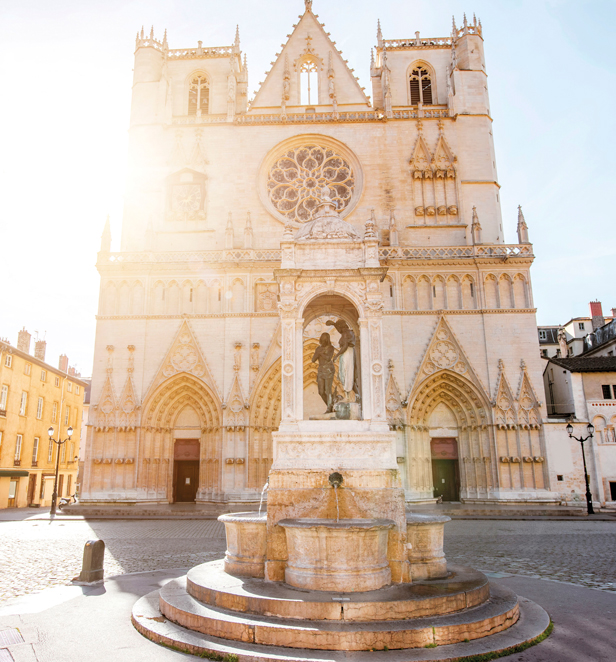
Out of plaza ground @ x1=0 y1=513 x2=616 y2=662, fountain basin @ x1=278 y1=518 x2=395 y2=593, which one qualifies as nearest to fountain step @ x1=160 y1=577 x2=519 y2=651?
plaza ground @ x1=0 y1=513 x2=616 y2=662

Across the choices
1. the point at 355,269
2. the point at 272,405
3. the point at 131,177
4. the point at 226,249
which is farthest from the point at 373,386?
the point at 131,177

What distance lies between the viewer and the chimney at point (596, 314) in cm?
4281

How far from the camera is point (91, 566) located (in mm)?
8523

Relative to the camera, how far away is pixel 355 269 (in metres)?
8.73

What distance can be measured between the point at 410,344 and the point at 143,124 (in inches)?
681

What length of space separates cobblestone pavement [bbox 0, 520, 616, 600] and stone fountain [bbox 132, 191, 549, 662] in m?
2.86

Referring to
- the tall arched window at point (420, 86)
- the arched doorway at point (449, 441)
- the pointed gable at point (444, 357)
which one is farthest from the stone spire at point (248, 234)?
the tall arched window at point (420, 86)

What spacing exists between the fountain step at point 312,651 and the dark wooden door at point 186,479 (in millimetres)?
19468

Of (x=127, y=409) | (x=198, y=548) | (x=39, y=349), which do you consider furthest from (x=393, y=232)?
(x=39, y=349)

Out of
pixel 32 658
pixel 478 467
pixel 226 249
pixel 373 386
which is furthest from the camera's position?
pixel 226 249

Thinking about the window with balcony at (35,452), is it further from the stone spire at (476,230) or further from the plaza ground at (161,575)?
the stone spire at (476,230)

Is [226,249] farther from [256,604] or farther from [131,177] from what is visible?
[256,604]

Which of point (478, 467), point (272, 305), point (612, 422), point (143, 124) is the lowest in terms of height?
point (478, 467)

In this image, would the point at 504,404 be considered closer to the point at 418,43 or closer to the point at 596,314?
the point at 418,43
